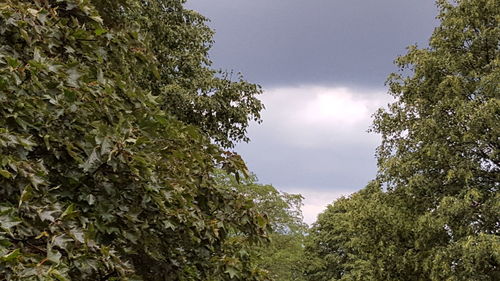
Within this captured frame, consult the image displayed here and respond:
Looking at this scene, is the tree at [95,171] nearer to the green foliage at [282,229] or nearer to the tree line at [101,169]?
the tree line at [101,169]

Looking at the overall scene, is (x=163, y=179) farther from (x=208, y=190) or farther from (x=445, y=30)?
(x=445, y=30)

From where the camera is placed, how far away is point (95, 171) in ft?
11.5

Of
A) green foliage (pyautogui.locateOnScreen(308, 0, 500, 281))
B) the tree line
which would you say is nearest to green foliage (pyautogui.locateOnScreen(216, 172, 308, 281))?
green foliage (pyautogui.locateOnScreen(308, 0, 500, 281))

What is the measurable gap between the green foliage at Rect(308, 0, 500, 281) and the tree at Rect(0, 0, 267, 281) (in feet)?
33.8

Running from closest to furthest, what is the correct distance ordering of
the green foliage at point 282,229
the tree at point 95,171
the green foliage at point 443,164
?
the tree at point 95,171 → the green foliage at point 443,164 → the green foliage at point 282,229

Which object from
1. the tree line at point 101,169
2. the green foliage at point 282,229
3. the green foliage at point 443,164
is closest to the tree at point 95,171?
the tree line at point 101,169

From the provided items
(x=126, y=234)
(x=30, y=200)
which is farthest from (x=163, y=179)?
(x=30, y=200)

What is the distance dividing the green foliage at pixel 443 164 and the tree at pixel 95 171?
10.3 metres

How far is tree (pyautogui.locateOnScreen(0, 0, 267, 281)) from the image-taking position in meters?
3.07

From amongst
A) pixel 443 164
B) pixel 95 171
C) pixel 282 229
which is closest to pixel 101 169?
pixel 95 171

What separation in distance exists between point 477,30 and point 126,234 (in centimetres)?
1563

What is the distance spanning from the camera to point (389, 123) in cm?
1662

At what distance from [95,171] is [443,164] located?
1355cm

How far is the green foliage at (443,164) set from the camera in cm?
1344
